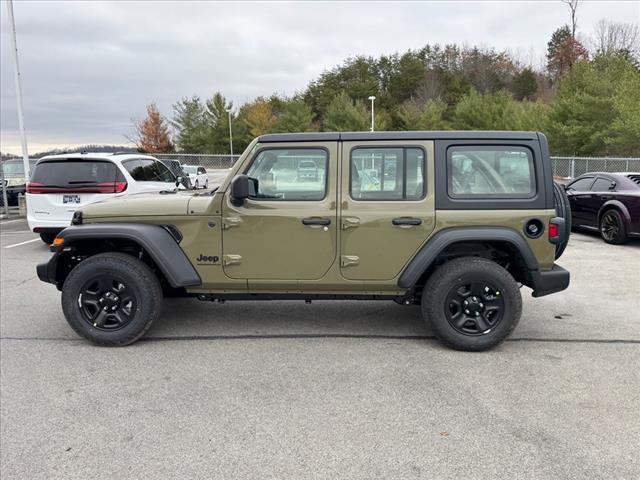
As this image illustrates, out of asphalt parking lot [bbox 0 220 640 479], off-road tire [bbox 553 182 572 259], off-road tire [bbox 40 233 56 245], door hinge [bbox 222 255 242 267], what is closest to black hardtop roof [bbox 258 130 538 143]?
off-road tire [bbox 553 182 572 259]

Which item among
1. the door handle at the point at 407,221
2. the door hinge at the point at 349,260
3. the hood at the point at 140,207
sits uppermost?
the hood at the point at 140,207

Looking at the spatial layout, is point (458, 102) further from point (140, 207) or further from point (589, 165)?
point (140, 207)

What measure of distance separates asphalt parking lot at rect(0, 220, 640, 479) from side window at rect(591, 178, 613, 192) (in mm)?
5321

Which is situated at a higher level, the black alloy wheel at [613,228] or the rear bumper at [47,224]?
the rear bumper at [47,224]

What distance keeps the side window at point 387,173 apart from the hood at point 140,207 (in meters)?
1.51

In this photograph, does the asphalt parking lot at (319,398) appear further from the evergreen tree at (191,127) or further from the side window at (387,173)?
the evergreen tree at (191,127)

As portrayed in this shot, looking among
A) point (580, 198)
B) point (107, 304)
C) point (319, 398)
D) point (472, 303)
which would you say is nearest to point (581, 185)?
point (580, 198)

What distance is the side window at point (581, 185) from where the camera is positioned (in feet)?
34.4

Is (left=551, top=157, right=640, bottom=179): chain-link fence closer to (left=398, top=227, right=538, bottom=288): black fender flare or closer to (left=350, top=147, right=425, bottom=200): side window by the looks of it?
(left=398, top=227, right=538, bottom=288): black fender flare

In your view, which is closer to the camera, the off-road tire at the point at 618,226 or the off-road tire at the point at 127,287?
the off-road tire at the point at 127,287

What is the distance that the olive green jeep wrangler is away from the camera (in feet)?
13.7

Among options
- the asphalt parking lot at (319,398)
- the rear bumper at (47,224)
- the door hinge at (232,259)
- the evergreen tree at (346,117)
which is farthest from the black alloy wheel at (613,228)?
the evergreen tree at (346,117)

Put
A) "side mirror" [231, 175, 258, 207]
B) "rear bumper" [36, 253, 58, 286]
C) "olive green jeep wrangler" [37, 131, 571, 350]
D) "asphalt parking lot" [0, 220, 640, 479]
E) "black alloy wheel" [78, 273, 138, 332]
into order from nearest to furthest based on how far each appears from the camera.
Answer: "asphalt parking lot" [0, 220, 640, 479], "side mirror" [231, 175, 258, 207], "olive green jeep wrangler" [37, 131, 571, 350], "black alloy wheel" [78, 273, 138, 332], "rear bumper" [36, 253, 58, 286]

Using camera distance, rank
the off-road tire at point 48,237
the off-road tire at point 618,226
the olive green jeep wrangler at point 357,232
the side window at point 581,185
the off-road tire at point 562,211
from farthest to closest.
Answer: the side window at point 581,185 < the off-road tire at point 618,226 < the off-road tire at point 48,237 < the off-road tire at point 562,211 < the olive green jeep wrangler at point 357,232
